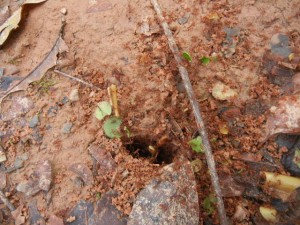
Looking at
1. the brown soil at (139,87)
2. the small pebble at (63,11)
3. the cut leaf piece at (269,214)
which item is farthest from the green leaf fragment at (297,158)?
the small pebble at (63,11)

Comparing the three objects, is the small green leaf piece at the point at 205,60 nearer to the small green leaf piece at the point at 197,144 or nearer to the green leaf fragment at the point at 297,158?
the small green leaf piece at the point at 197,144

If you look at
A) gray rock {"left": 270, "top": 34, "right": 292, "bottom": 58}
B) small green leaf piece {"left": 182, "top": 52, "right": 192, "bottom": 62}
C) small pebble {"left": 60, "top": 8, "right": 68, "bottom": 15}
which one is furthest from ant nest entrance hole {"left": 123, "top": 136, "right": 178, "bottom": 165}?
small pebble {"left": 60, "top": 8, "right": 68, "bottom": 15}

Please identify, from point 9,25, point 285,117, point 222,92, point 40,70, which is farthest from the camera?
point 9,25

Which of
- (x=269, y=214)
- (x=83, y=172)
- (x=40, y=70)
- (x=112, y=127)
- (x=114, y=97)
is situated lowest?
(x=269, y=214)

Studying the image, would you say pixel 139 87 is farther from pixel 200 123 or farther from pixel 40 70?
pixel 40 70

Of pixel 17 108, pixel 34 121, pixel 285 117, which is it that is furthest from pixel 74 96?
pixel 285 117

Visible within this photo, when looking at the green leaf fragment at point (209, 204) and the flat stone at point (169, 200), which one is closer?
the flat stone at point (169, 200)

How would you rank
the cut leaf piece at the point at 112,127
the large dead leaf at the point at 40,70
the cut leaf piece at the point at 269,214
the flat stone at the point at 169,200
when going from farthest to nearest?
the large dead leaf at the point at 40,70, the cut leaf piece at the point at 112,127, the cut leaf piece at the point at 269,214, the flat stone at the point at 169,200
